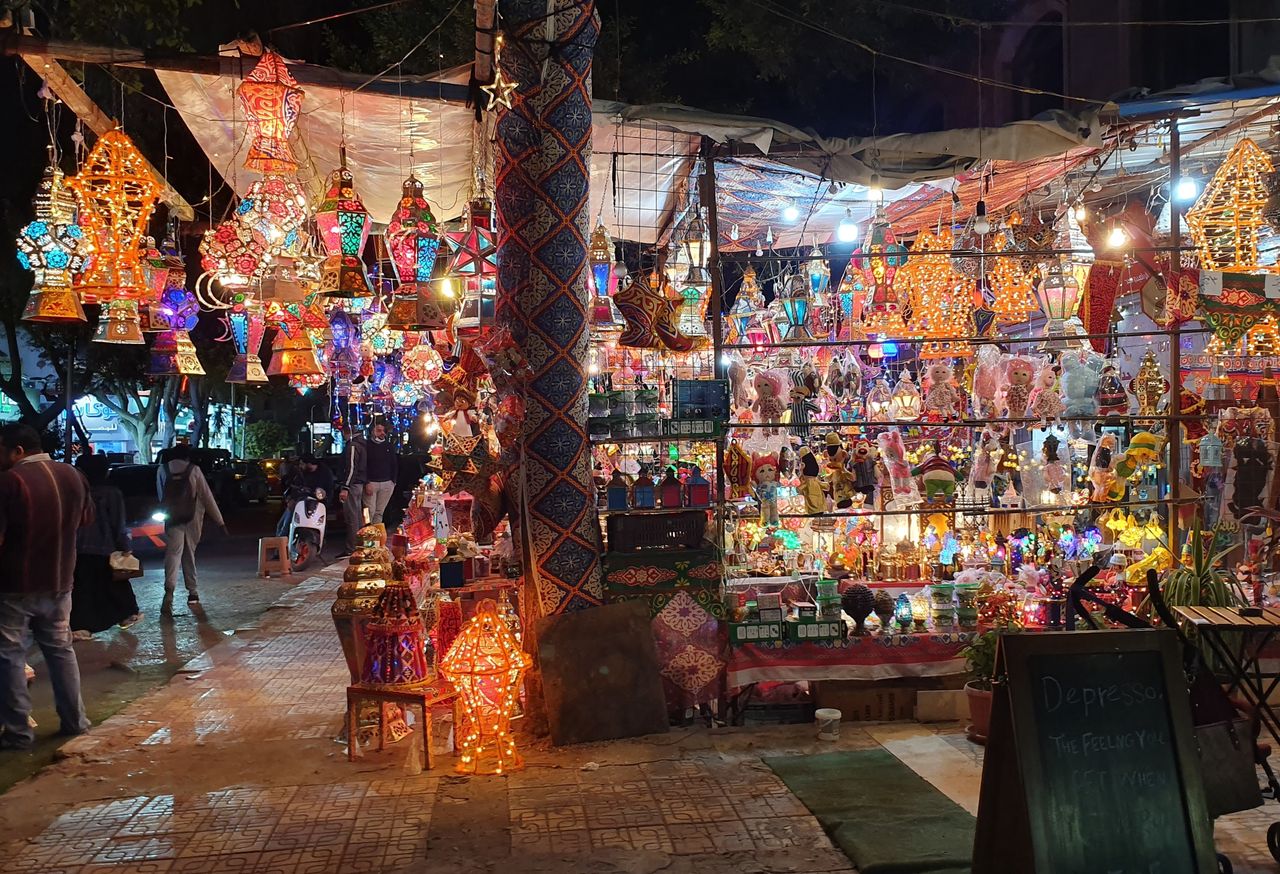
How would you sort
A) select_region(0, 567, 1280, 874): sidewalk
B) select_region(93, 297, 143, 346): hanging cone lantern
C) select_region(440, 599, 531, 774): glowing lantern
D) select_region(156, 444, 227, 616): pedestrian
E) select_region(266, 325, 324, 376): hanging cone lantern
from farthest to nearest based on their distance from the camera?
select_region(156, 444, 227, 616): pedestrian, select_region(266, 325, 324, 376): hanging cone lantern, select_region(93, 297, 143, 346): hanging cone lantern, select_region(440, 599, 531, 774): glowing lantern, select_region(0, 567, 1280, 874): sidewalk

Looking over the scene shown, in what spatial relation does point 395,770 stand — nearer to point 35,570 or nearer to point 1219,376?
point 35,570

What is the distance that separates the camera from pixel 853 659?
18.4ft

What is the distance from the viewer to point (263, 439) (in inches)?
1180

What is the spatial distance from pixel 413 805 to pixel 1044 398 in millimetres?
4321

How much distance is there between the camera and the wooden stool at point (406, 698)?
491 cm

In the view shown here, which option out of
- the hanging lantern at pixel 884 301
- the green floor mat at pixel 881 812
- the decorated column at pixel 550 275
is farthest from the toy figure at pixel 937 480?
the decorated column at pixel 550 275

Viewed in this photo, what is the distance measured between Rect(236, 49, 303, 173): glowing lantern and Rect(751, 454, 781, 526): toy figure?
3.12 meters

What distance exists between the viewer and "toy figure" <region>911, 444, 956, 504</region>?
20.7 feet

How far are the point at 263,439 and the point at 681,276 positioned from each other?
1025 inches

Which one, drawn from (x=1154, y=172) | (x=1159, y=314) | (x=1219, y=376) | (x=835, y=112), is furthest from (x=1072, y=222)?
(x=835, y=112)

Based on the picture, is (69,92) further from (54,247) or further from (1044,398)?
(1044,398)

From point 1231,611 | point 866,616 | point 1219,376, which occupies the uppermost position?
point 1219,376

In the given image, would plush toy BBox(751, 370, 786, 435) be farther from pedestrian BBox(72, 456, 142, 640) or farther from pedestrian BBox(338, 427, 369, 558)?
pedestrian BBox(338, 427, 369, 558)

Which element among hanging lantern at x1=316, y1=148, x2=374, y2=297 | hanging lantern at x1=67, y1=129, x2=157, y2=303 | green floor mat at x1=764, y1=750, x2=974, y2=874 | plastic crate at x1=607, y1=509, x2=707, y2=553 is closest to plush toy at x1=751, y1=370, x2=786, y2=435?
plastic crate at x1=607, y1=509, x2=707, y2=553
